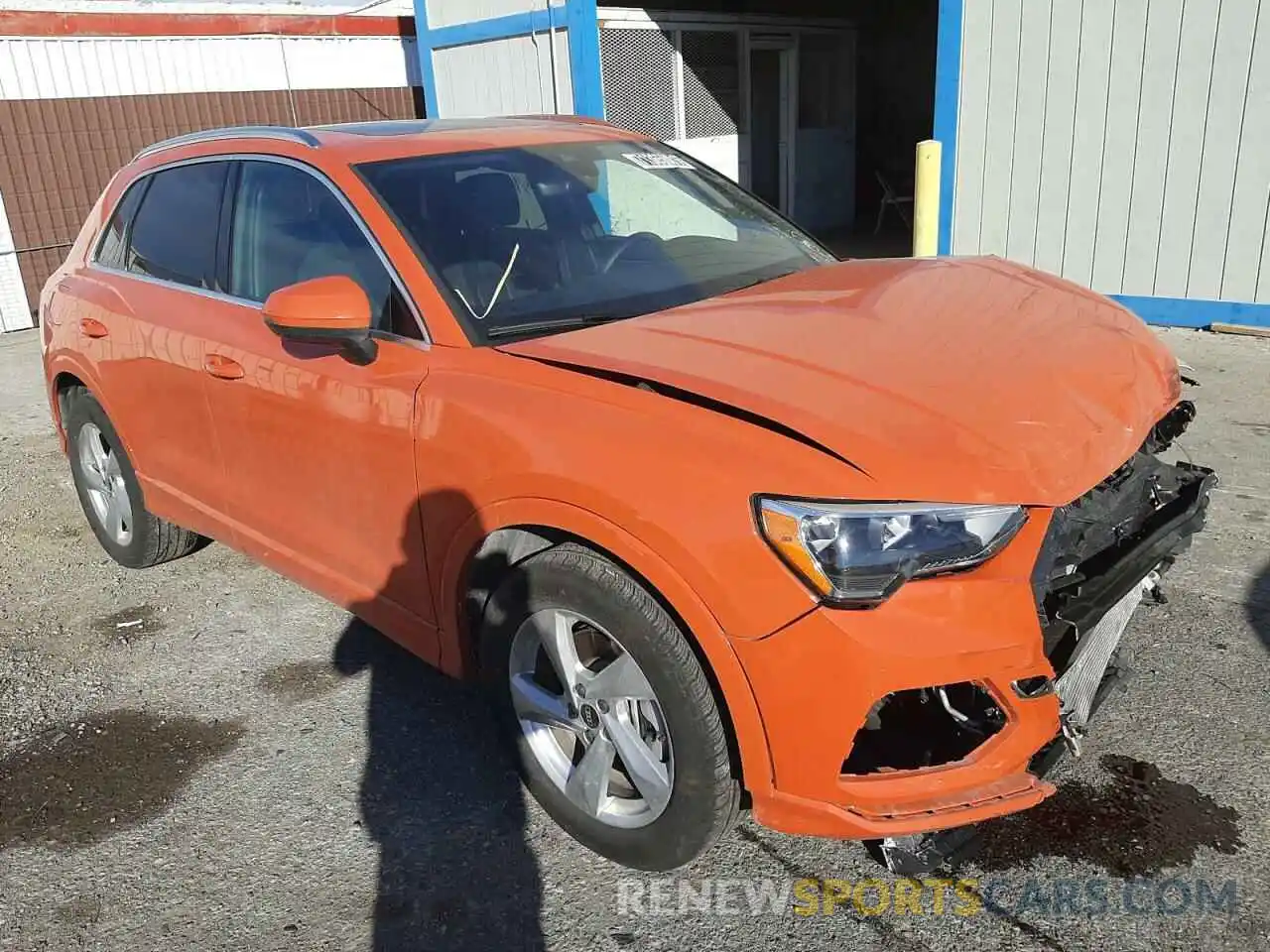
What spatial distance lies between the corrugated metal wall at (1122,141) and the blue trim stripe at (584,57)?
3.83 meters

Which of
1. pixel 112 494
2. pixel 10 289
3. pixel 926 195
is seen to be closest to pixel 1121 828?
pixel 112 494

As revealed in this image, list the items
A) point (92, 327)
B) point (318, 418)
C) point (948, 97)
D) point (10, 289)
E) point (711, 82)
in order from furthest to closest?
point (711, 82) < point (10, 289) < point (948, 97) < point (92, 327) < point (318, 418)

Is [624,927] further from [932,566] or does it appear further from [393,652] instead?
[393,652]

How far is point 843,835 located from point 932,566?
61cm

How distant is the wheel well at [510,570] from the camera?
231cm

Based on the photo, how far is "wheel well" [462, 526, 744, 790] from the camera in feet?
7.59

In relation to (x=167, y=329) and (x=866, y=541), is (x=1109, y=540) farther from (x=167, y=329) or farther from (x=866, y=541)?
(x=167, y=329)

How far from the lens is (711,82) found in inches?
494

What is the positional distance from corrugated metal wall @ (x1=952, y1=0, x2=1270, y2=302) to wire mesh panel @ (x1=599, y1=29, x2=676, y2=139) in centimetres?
427

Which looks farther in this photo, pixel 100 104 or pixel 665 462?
pixel 100 104

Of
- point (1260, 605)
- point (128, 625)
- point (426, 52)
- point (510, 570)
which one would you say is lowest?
point (128, 625)

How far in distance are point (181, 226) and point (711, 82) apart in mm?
9740

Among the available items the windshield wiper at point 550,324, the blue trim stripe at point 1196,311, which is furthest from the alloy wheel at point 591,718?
the blue trim stripe at point 1196,311

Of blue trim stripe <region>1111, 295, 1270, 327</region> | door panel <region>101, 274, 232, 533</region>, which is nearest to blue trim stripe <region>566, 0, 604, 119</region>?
blue trim stripe <region>1111, 295, 1270, 327</region>
